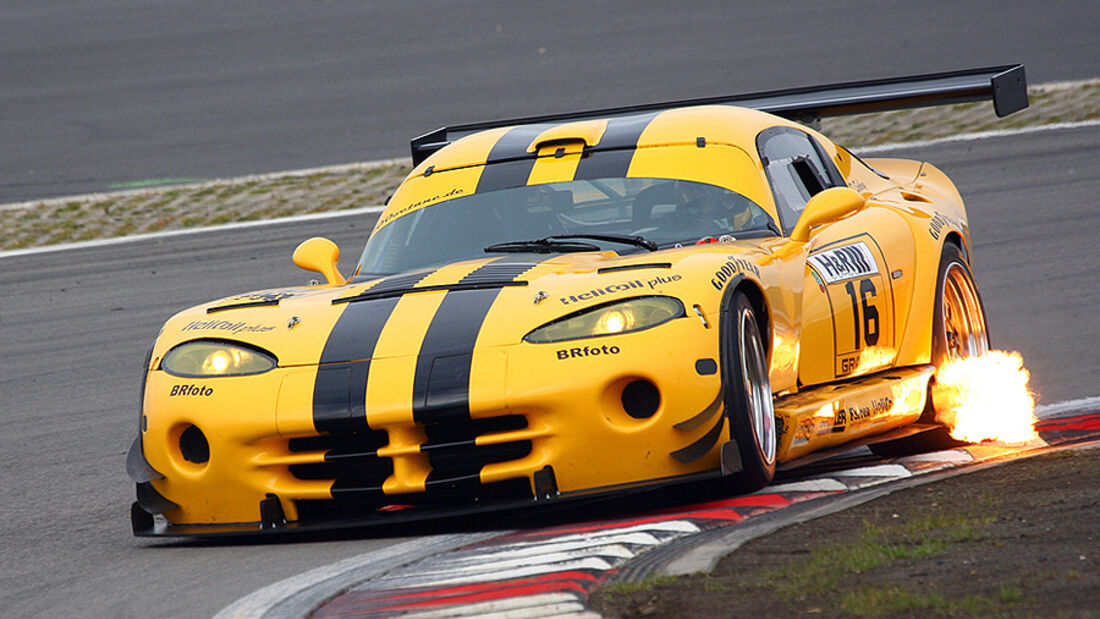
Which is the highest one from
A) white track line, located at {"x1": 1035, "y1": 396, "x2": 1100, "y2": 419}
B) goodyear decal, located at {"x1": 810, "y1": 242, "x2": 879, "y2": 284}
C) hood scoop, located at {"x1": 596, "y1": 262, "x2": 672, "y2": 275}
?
hood scoop, located at {"x1": 596, "y1": 262, "x2": 672, "y2": 275}

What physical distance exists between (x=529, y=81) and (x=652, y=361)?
12.5 meters

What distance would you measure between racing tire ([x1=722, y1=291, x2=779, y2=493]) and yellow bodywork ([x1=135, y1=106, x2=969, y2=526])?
0.05m

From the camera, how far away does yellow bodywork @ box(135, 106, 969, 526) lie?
4.76 m

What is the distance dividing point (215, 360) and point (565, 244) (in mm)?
1357

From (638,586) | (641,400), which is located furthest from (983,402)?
(638,586)

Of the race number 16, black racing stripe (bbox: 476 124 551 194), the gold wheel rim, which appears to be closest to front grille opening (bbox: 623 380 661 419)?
the race number 16

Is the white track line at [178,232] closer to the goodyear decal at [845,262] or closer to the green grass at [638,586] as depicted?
the goodyear decal at [845,262]

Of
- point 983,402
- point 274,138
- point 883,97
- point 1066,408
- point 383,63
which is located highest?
point 383,63

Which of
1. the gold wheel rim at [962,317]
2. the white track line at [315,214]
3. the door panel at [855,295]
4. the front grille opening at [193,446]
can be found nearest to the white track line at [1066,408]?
the gold wheel rim at [962,317]

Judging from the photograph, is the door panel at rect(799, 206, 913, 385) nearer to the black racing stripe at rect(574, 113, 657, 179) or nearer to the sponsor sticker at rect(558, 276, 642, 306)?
the black racing stripe at rect(574, 113, 657, 179)

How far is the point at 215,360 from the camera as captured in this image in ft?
16.8

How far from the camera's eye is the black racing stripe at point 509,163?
6.36 meters

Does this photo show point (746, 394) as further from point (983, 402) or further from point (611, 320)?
point (983, 402)

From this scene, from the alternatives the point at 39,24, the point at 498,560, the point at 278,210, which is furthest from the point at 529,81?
the point at 498,560
